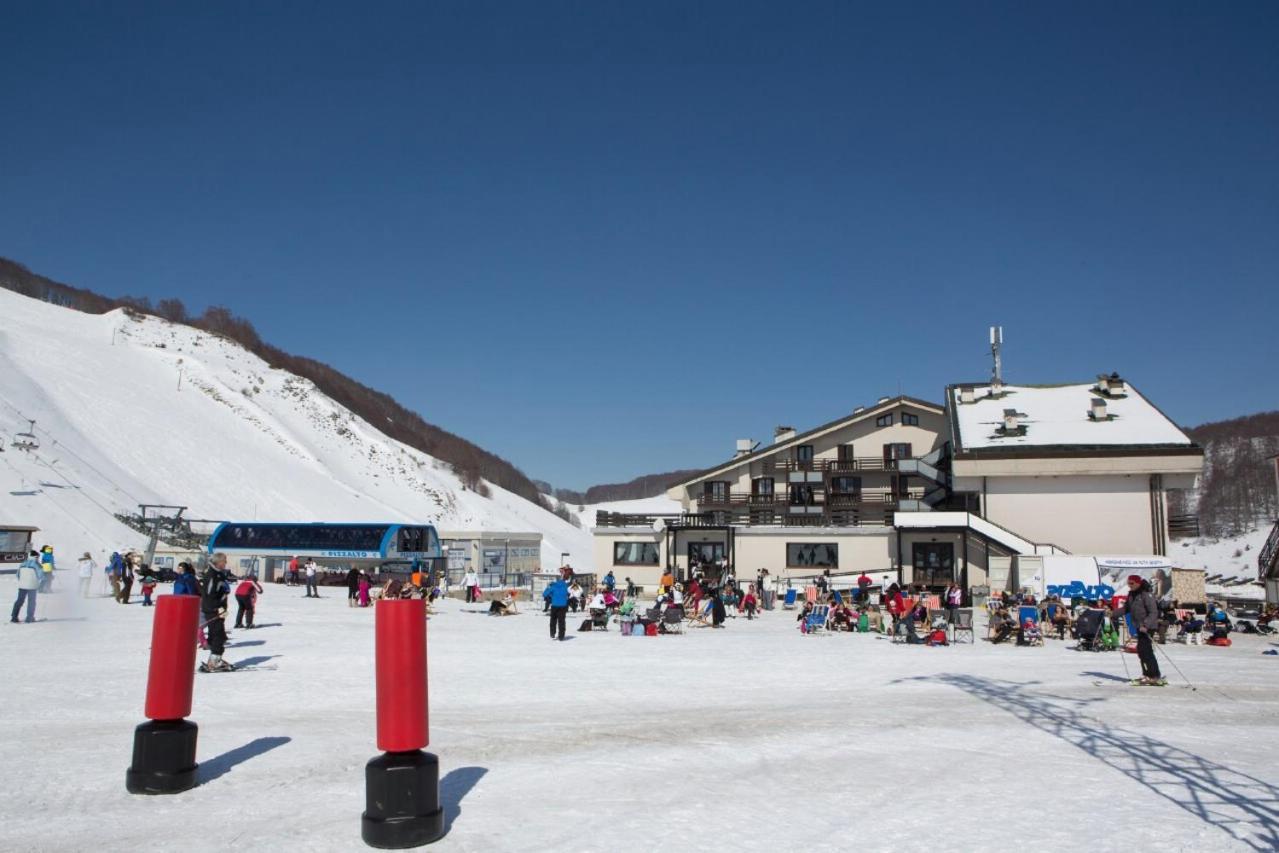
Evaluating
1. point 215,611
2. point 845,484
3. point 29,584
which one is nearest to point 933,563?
point 845,484

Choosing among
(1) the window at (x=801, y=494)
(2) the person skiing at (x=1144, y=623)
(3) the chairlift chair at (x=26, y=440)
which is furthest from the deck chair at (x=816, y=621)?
(3) the chairlift chair at (x=26, y=440)

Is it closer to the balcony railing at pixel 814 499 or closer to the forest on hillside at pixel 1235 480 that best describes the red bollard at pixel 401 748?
the balcony railing at pixel 814 499

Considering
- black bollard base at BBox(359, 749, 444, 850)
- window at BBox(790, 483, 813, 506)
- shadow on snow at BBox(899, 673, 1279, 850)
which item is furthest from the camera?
window at BBox(790, 483, 813, 506)

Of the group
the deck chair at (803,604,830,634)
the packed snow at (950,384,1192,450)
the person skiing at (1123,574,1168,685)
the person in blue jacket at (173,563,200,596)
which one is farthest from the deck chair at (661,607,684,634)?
the packed snow at (950,384,1192,450)

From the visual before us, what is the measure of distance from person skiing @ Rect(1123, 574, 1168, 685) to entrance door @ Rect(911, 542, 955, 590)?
77.7 ft

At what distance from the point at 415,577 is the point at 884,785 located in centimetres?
2271

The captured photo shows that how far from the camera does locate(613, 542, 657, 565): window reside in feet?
143

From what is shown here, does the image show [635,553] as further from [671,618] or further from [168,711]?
[168,711]

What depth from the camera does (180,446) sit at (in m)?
70.2

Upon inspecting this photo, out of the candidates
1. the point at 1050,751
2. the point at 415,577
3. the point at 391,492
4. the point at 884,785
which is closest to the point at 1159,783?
the point at 1050,751

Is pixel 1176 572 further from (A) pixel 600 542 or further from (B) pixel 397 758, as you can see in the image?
(B) pixel 397 758

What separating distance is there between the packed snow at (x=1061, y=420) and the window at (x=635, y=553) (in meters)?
15.1

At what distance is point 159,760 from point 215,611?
7.68 m

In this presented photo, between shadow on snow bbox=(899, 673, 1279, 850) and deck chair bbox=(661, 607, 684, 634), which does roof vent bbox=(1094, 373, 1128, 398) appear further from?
shadow on snow bbox=(899, 673, 1279, 850)
